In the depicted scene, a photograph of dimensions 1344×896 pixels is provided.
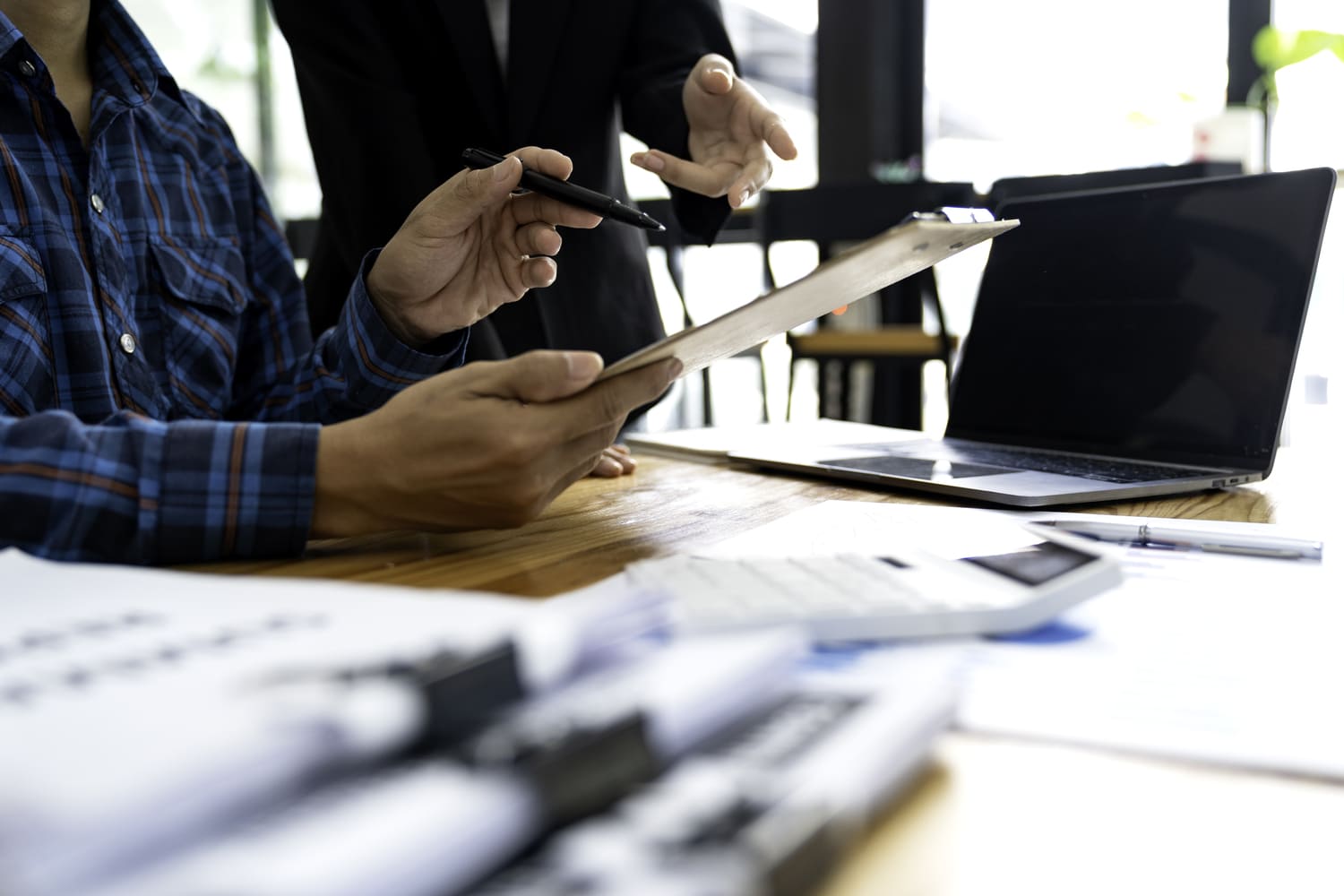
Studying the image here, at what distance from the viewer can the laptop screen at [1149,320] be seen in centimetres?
81

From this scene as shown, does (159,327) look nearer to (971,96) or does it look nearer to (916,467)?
(916,467)

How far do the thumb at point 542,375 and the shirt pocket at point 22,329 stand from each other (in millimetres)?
467

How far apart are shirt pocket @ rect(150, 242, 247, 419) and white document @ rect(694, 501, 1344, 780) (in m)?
0.62

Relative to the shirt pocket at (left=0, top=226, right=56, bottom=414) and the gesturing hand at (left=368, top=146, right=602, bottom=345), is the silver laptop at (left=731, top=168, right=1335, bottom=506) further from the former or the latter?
the shirt pocket at (left=0, top=226, right=56, bottom=414)

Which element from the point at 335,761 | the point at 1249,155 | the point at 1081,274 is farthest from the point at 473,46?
the point at 1249,155

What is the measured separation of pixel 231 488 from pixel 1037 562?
40cm

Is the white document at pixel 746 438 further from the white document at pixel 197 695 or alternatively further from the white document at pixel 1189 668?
the white document at pixel 197 695

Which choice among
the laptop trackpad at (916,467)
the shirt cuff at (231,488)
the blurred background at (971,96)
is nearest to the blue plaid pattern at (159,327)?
the shirt cuff at (231,488)

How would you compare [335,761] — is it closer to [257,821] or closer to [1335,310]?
[257,821]

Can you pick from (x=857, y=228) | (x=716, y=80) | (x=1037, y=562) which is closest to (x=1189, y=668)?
(x=1037, y=562)

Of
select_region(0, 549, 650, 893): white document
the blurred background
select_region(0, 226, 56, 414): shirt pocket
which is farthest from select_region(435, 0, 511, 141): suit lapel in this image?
the blurred background

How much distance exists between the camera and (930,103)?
414cm

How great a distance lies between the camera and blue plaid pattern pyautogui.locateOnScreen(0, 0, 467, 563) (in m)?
0.57

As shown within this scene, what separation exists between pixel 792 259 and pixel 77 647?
13.0 ft
